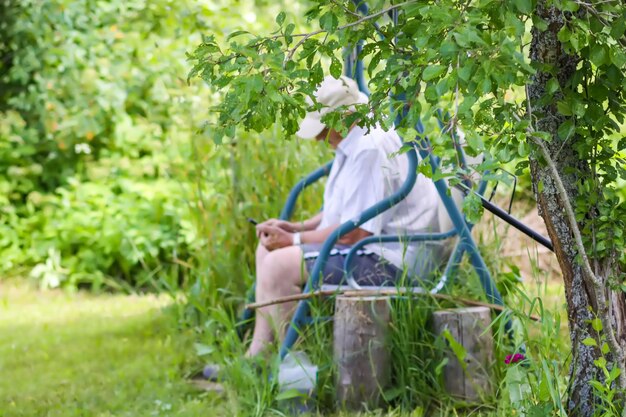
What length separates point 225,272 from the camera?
14.3 feet

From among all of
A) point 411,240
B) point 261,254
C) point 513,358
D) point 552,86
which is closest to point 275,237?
point 261,254

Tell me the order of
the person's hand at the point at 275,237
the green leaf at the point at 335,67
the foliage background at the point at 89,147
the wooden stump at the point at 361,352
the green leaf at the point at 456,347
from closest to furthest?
1. the green leaf at the point at 335,67
2. the green leaf at the point at 456,347
3. the wooden stump at the point at 361,352
4. the person's hand at the point at 275,237
5. the foliage background at the point at 89,147

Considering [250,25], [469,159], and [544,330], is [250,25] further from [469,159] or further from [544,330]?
[544,330]

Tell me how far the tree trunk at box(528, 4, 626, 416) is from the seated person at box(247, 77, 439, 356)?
106 centimetres

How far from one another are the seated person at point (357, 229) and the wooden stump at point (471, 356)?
31cm

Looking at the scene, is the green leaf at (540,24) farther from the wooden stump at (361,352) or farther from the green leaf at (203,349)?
the green leaf at (203,349)

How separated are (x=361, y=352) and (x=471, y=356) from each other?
0.36m

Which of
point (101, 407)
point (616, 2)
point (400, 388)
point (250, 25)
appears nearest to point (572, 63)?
point (616, 2)

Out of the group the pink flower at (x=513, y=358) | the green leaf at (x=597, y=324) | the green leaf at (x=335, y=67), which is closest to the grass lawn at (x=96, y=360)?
the pink flower at (x=513, y=358)

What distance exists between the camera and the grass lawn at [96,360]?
3570 millimetres

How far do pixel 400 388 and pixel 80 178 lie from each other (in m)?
4.19

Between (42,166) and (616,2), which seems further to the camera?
(42,166)

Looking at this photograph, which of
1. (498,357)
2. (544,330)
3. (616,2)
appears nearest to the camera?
(616,2)

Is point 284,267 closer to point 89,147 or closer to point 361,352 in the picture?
point 361,352
